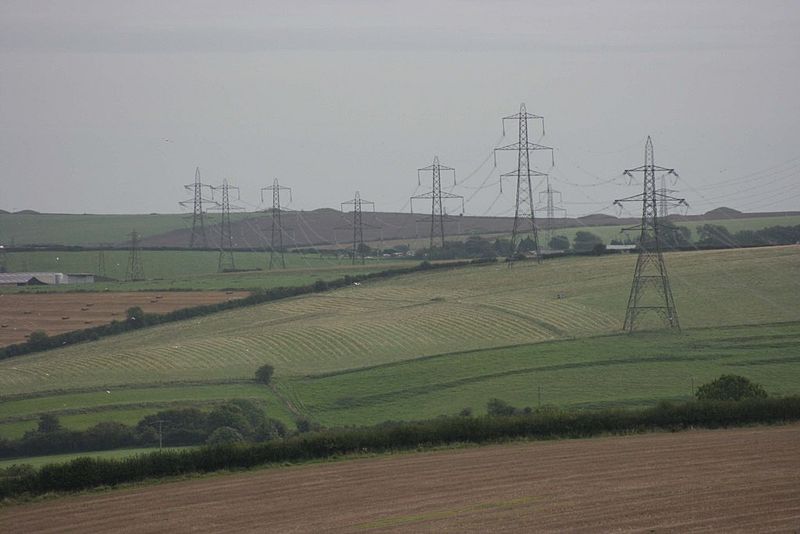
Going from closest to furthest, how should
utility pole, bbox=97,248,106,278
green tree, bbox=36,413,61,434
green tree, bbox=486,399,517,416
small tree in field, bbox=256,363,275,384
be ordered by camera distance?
green tree, bbox=486,399,517,416, green tree, bbox=36,413,61,434, small tree in field, bbox=256,363,275,384, utility pole, bbox=97,248,106,278

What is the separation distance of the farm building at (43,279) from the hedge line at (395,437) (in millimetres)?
66022

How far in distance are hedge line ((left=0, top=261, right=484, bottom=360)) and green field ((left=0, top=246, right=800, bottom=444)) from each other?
123 cm

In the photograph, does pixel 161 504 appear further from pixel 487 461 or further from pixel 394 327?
pixel 394 327

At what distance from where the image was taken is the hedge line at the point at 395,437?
2795 centimetres

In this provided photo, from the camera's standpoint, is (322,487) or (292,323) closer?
(322,487)

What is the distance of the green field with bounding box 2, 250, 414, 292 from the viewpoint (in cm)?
8538

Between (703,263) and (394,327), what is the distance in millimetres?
26756

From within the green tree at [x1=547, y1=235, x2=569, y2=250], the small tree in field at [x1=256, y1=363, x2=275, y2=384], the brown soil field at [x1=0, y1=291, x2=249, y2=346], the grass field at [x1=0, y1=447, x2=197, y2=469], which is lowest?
the grass field at [x1=0, y1=447, x2=197, y2=469]

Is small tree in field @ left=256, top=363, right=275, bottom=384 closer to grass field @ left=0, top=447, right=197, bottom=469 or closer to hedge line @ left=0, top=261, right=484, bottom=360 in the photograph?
grass field @ left=0, top=447, right=197, bottom=469

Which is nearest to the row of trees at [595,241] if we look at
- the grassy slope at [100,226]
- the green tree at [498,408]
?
the grassy slope at [100,226]

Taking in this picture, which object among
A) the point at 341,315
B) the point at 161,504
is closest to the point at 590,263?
the point at 341,315

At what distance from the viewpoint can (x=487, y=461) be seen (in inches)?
1147

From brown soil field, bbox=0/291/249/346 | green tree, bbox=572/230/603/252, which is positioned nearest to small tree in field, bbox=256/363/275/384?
brown soil field, bbox=0/291/249/346

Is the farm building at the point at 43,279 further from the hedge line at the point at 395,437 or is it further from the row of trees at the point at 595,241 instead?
the hedge line at the point at 395,437
